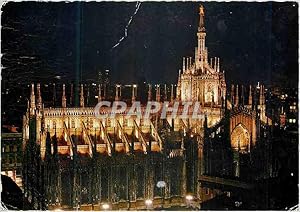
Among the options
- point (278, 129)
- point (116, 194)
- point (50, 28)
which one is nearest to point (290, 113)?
point (278, 129)

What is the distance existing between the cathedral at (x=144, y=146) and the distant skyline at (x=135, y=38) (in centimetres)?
17

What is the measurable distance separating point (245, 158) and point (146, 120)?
1.12 m

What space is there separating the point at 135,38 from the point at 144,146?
128cm

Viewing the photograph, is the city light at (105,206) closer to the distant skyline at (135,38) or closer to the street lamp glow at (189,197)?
the street lamp glow at (189,197)

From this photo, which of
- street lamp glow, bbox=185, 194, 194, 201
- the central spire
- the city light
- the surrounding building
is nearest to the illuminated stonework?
the central spire

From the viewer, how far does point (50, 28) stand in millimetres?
5035

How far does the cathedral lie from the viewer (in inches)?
212

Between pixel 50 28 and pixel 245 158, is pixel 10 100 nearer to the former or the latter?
pixel 50 28

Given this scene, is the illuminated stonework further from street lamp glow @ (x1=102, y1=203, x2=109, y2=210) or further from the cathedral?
street lamp glow @ (x1=102, y1=203, x2=109, y2=210)

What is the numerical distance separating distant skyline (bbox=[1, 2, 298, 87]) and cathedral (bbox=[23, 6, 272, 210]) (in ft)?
0.56

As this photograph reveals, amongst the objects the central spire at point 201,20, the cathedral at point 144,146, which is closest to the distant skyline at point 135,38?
the central spire at point 201,20

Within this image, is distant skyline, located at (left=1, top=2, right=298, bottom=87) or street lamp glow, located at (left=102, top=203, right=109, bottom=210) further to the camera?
street lamp glow, located at (left=102, top=203, right=109, bottom=210)

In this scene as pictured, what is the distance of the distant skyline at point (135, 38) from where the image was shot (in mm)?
4918

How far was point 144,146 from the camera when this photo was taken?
588 centimetres
